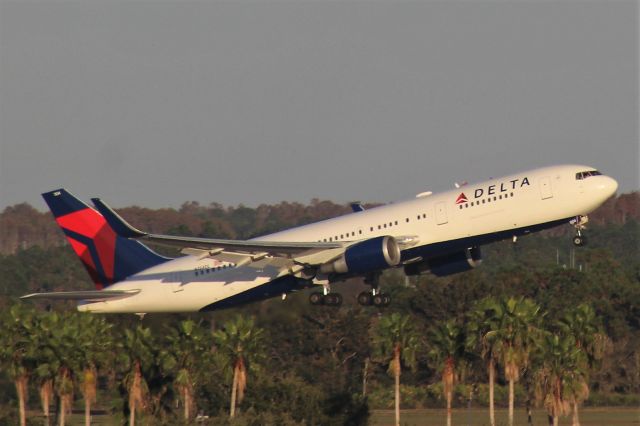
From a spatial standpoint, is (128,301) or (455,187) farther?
(128,301)

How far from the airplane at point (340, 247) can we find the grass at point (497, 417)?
30.2 meters

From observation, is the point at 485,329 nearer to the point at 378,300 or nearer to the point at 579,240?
the point at 378,300

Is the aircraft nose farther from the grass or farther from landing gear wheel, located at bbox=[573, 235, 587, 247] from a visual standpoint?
the grass

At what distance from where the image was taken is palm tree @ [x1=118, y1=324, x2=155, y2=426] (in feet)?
237

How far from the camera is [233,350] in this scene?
78.2 meters

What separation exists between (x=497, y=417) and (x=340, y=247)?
144 ft

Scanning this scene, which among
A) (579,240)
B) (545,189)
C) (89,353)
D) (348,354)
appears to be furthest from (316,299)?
(348,354)

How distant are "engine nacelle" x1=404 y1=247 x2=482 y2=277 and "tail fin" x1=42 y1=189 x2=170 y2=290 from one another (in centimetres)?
1366

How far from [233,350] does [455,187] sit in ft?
77.4

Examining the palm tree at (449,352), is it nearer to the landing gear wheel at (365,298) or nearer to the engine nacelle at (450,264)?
the engine nacelle at (450,264)

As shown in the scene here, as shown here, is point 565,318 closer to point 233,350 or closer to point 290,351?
point 233,350

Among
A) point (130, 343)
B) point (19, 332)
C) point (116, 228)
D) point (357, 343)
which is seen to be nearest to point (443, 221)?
point (116, 228)

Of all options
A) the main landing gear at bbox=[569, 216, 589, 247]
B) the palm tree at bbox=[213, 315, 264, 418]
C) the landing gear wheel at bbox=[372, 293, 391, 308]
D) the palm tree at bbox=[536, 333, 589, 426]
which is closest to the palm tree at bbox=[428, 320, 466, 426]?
the palm tree at bbox=[536, 333, 589, 426]

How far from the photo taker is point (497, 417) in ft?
329
